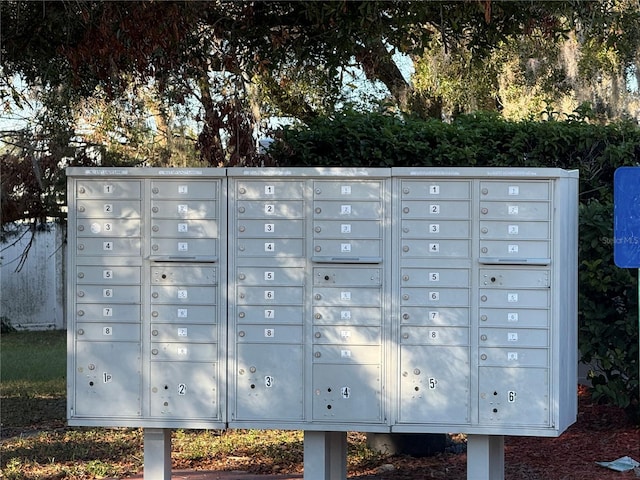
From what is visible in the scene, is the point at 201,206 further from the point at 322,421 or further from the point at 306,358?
the point at 322,421

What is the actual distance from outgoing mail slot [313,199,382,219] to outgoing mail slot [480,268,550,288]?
29.9 inches

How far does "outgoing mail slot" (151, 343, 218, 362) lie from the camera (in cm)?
625

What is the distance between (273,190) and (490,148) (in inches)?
145

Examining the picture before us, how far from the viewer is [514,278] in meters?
6.04

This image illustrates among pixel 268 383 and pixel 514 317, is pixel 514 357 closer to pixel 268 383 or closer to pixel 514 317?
pixel 514 317

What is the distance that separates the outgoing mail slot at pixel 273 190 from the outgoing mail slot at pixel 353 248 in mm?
385

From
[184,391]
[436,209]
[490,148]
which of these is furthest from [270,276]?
[490,148]

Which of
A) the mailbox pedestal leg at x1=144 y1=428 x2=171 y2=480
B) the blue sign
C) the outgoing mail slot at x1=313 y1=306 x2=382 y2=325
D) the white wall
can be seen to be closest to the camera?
the blue sign

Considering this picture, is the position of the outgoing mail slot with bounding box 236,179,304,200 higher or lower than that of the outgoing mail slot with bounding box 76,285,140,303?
higher

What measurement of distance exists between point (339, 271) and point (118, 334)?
148cm

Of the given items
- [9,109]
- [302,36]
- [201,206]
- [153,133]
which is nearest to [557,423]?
[201,206]

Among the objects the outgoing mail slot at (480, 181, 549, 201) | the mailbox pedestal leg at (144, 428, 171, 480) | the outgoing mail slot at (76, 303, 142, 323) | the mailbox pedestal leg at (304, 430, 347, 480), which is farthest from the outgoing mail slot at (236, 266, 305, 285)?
the outgoing mail slot at (480, 181, 549, 201)

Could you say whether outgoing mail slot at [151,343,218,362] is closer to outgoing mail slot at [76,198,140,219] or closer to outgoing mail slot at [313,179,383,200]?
outgoing mail slot at [76,198,140,219]

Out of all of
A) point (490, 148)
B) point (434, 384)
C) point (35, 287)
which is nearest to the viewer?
A: point (434, 384)
